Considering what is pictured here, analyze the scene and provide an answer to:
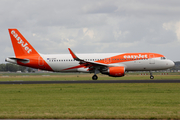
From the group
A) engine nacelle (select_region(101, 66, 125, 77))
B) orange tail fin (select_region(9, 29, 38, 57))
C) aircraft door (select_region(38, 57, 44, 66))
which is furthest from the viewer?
orange tail fin (select_region(9, 29, 38, 57))

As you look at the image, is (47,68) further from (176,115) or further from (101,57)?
(176,115)

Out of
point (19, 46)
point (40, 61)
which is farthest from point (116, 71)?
point (19, 46)

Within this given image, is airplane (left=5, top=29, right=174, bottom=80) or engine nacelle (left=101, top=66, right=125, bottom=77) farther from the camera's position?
airplane (left=5, top=29, right=174, bottom=80)

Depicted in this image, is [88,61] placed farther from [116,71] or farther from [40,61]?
[40,61]

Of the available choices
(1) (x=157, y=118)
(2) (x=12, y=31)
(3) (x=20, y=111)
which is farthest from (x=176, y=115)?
(2) (x=12, y=31)

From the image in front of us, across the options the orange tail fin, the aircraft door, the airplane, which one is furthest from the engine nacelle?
the orange tail fin

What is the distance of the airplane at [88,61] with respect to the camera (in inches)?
1569

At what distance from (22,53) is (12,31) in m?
3.76

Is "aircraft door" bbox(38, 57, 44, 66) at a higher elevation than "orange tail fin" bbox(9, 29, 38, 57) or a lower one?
lower

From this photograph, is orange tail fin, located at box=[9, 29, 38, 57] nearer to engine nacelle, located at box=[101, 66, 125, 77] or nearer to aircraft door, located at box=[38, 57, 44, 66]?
aircraft door, located at box=[38, 57, 44, 66]

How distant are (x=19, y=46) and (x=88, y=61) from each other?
11.7m

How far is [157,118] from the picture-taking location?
1103 centimetres

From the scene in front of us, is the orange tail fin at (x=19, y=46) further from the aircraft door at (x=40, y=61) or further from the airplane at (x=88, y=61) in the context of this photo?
the aircraft door at (x=40, y=61)

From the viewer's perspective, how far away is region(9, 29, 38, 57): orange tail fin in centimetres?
4331
